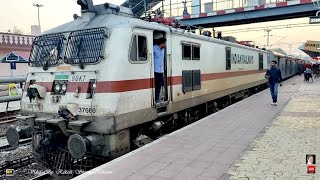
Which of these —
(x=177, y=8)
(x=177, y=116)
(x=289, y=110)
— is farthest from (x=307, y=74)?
(x=177, y=116)

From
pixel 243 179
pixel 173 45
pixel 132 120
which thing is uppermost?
pixel 173 45

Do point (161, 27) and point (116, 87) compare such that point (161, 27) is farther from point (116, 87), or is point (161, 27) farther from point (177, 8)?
point (177, 8)

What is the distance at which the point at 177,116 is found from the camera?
29.2 feet

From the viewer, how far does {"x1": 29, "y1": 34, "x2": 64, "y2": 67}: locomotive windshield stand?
22.9ft

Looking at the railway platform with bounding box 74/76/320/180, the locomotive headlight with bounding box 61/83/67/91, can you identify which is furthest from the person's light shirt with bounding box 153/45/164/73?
the locomotive headlight with bounding box 61/83/67/91

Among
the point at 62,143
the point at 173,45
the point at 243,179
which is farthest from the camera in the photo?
the point at 173,45

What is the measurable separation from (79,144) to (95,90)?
109 centimetres

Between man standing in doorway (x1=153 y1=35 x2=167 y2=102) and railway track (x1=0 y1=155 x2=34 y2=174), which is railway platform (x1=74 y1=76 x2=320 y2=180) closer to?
man standing in doorway (x1=153 y1=35 x2=167 y2=102)

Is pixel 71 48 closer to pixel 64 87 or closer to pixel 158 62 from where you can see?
pixel 64 87

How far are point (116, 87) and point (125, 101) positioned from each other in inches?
15.5

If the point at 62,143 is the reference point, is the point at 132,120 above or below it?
above

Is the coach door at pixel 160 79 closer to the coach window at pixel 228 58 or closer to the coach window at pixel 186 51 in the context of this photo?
the coach window at pixel 186 51

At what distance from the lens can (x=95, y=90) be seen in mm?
6082

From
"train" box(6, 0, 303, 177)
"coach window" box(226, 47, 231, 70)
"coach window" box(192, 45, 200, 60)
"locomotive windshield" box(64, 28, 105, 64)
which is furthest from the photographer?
"coach window" box(226, 47, 231, 70)
